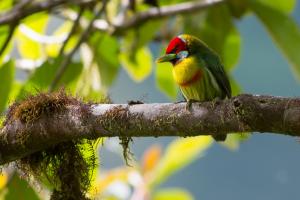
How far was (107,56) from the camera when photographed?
14.8ft

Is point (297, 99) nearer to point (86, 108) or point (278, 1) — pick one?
point (86, 108)

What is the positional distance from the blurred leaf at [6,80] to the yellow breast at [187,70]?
80cm

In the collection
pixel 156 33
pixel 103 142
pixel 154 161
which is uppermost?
pixel 103 142

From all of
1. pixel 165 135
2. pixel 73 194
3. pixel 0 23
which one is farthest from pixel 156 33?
pixel 165 135

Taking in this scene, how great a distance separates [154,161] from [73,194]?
2025mm

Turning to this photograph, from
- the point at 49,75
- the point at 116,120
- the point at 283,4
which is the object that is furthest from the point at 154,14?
the point at 116,120

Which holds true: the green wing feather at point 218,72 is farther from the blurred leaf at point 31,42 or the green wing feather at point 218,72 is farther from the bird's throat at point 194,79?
the blurred leaf at point 31,42

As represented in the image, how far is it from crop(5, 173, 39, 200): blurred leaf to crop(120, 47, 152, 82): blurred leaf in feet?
5.83

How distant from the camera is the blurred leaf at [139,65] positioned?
488 cm

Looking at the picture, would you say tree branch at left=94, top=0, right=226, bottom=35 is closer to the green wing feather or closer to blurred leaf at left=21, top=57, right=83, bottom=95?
blurred leaf at left=21, top=57, right=83, bottom=95

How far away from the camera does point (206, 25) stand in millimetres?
4379

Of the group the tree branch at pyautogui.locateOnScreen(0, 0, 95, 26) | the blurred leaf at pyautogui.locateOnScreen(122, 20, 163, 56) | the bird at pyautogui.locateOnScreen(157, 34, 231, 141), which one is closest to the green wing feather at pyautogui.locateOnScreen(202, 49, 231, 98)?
the bird at pyautogui.locateOnScreen(157, 34, 231, 141)

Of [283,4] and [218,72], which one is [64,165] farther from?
[283,4]

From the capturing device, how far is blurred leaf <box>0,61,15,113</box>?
10.4ft
